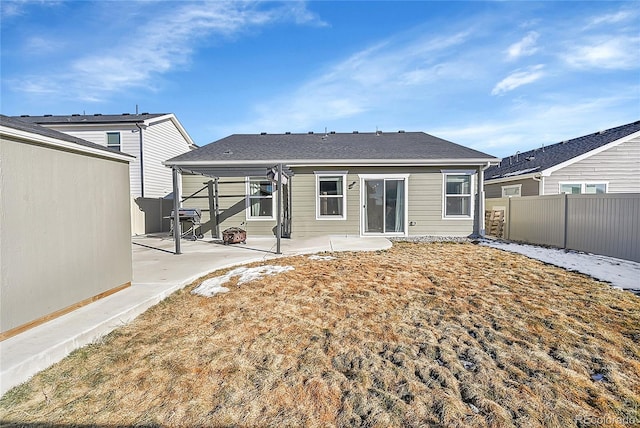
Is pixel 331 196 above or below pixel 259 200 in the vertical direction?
above

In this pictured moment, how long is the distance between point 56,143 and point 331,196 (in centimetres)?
762

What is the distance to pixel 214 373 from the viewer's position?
2428 millimetres

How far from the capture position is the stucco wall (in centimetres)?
273

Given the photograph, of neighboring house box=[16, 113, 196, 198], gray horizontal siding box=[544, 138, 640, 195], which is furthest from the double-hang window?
neighboring house box=[16, 113, 196, 198]

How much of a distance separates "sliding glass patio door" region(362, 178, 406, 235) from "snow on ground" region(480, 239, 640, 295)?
2.96 meters

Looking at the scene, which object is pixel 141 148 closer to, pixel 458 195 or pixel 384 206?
pixel 384 206

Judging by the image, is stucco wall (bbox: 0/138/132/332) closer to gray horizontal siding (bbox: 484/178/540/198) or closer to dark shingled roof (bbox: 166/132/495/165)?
dark shingled roof (bbox: 166/132/495/165)

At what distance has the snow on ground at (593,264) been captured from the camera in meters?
5.17

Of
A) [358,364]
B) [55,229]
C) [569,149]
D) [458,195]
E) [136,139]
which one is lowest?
[358,364]

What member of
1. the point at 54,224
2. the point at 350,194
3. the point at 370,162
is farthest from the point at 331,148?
the point at 54,224

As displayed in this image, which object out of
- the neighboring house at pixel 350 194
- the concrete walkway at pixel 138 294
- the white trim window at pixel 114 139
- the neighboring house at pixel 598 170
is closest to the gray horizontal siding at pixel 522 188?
the neighboring house at pixel 598 170

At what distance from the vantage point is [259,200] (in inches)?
403

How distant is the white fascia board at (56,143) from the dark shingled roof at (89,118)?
38.0ft

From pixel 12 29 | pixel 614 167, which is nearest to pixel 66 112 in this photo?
pixel 12 29
